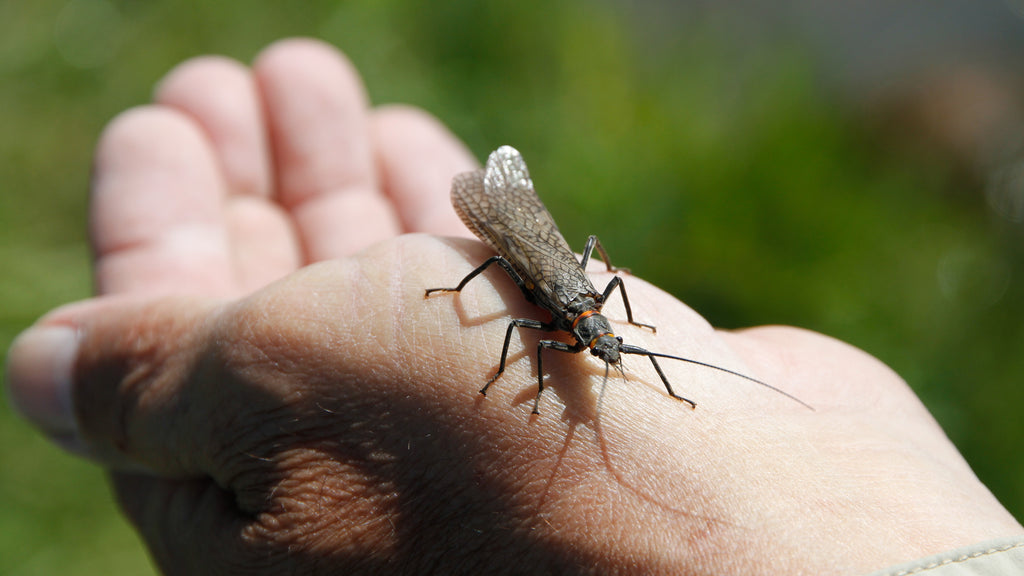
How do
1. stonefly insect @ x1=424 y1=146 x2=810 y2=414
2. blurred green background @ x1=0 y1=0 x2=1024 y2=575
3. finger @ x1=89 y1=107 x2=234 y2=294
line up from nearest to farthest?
stonefly insect @ x1=424 y1=146 x2=810 y2=414 → finger @ x1=89 y1=107 x2=234 y2=294 → blurred green background @ x1=0 y1=0 x2=1024 y2=575

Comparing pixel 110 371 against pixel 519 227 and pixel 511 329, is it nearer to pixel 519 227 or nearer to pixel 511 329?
pixel 511 329

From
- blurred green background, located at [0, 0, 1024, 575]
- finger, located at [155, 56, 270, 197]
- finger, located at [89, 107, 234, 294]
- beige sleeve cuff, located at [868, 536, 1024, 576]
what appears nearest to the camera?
beige sleeve cuff, located at [868, 536, 1024, 576]

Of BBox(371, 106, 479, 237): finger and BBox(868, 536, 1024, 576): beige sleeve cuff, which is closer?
BBox(868, 536, 1024, 576): beige sleeve cuff

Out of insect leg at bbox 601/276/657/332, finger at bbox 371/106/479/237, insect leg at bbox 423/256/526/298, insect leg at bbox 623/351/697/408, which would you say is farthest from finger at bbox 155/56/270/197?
insect leg at bbox 623/351/697/408

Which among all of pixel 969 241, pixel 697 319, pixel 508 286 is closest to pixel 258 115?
pixel 508 286

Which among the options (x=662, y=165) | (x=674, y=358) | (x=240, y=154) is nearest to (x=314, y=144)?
(x=240, y=154)

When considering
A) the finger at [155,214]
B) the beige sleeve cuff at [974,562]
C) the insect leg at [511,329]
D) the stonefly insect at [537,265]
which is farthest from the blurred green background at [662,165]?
the beige sleeve cuff at [974,562]

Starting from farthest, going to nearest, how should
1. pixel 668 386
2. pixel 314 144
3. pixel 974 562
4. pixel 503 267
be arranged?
pixel 314 144
pixel 503 267
pixel 668 386
pixel 974 562

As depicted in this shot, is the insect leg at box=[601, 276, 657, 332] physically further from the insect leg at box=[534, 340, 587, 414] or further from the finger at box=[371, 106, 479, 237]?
the finger at box=[371, 106, 479, 237]
